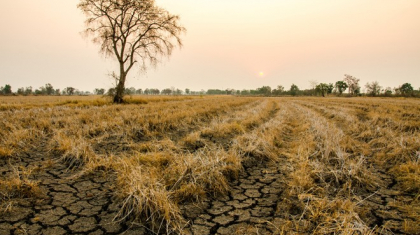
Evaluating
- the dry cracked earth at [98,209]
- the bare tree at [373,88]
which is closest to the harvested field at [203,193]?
the dry cracked earth at [98,209]

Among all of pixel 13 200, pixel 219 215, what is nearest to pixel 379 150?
pixel 219 215

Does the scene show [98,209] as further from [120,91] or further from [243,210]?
[120,91]

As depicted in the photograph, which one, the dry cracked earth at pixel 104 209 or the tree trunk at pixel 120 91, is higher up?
the tree trunk at pixel 120 91

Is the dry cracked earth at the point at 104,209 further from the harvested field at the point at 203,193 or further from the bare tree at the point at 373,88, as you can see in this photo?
the bare tree at the point at 373,88

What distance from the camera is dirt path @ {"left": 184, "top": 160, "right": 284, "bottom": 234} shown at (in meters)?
1.91

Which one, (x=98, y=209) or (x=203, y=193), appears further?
(x=203, y=193)

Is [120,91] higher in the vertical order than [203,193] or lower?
higher

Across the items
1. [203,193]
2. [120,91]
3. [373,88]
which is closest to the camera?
[203,193]

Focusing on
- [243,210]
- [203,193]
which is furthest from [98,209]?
[243,210]

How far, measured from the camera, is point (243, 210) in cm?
224

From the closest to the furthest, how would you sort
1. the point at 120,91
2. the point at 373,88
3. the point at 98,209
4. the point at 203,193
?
the point at 98,209, the point at 203,193, the point at 120,91, the point at 373,88

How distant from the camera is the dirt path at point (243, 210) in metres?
1.91

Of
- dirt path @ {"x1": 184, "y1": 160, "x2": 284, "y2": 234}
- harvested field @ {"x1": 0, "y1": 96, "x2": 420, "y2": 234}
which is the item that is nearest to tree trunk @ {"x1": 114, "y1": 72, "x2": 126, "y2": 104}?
harvested field @ {"x1": 0, "y1": 96, "x2": 420, "y2": 234}

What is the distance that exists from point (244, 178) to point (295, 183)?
29.7 inches
